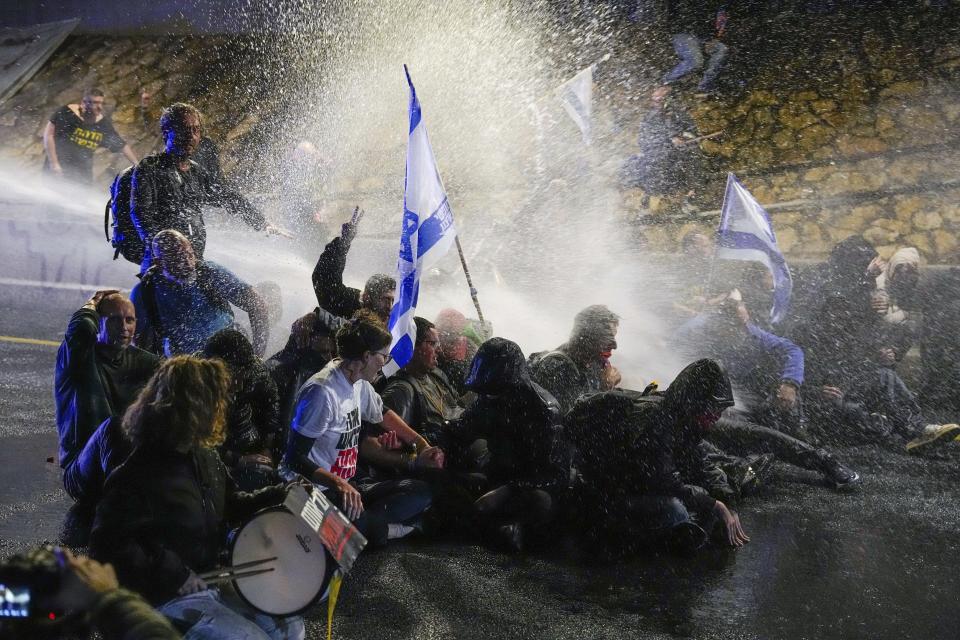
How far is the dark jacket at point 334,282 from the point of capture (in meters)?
6.70

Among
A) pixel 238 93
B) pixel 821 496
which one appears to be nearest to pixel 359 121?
pixel 238 93

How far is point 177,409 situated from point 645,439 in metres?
2.89

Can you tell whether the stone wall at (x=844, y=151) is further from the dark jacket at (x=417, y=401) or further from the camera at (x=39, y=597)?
the camera at (x=39, y=597)

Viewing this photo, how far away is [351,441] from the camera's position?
4.42 m

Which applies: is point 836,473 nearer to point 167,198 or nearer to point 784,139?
point 167,198

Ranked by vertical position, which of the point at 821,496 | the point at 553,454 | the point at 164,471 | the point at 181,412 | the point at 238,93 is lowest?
the point at 821,496

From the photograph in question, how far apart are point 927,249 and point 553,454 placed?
7.96 m

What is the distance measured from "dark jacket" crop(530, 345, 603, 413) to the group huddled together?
0.02 m

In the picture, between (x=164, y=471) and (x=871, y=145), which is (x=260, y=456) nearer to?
(x=164, y=471)

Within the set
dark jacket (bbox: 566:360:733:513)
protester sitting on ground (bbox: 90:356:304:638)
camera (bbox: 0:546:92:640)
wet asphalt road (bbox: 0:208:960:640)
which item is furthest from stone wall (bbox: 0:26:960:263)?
camera (bbox: 0:546:92:640)

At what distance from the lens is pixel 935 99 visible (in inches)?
448

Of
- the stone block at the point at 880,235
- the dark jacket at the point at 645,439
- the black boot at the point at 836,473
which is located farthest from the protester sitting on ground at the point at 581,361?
the stone block at the point at 880,235

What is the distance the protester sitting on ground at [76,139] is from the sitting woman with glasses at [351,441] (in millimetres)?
9734

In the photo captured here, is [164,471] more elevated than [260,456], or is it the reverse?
[164,471]
